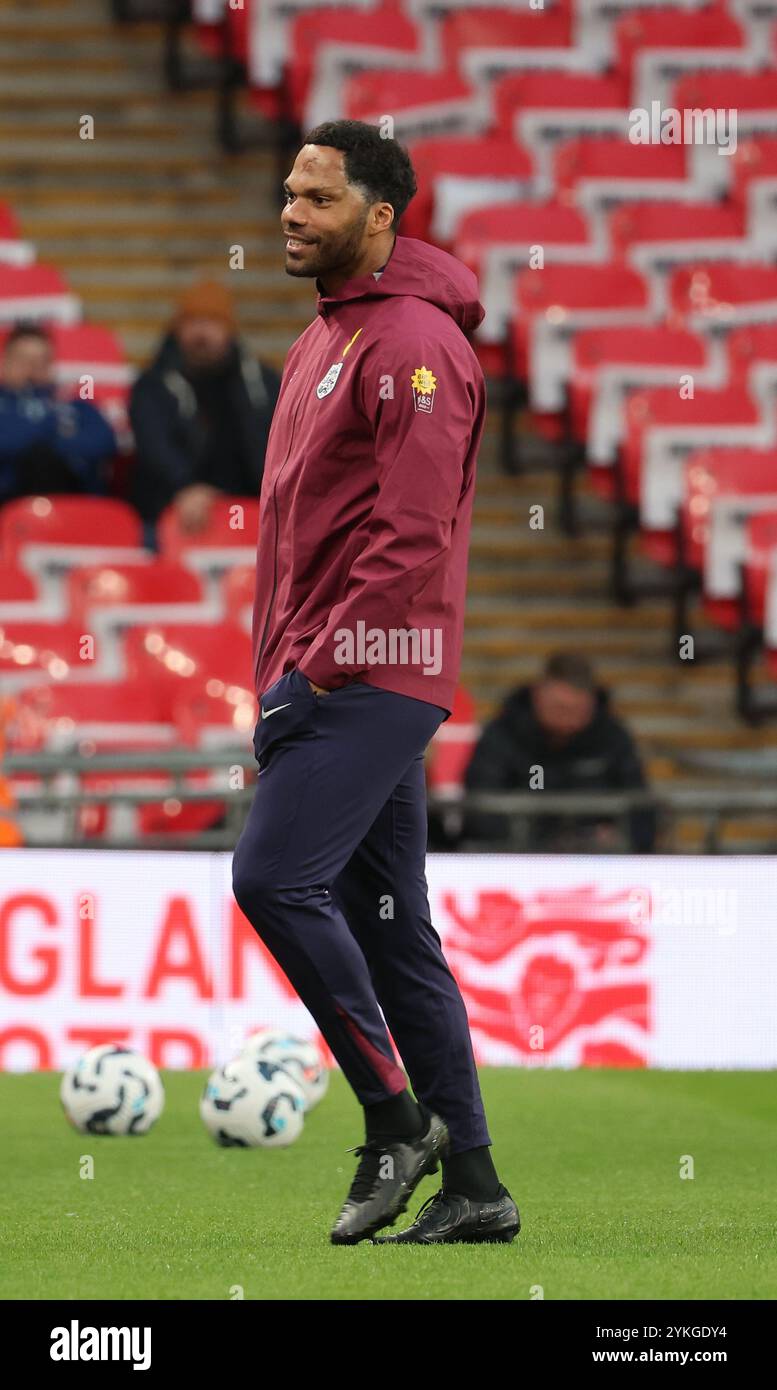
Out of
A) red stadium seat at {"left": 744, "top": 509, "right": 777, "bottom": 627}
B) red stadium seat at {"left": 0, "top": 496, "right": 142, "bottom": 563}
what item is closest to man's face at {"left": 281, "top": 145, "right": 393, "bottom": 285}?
red stadium seat at {"left": 0, "top": 496, "right": 142, "bottom": 563}

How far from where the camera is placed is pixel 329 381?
4.60 metres

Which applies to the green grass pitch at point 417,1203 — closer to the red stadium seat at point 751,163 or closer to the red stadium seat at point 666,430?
the red stadium seat at point 666,430

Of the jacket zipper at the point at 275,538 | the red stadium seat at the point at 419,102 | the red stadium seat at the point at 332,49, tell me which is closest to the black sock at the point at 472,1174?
the jacket zipper at the point at 275,538

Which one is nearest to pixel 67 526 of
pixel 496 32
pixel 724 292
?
pixel 724 292

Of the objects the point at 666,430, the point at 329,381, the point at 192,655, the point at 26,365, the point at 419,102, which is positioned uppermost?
the point at 419,102

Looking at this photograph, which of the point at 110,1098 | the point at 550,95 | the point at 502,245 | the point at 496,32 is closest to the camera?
the point at 110,1098

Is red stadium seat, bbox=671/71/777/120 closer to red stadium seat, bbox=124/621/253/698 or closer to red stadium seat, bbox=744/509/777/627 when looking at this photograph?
red stadium seat, bbox=744/509/777/627

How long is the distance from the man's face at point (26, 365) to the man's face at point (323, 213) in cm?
740

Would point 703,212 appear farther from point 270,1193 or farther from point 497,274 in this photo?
point 270,1193

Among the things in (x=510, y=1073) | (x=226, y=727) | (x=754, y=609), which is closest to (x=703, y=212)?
(x=754, y=609)

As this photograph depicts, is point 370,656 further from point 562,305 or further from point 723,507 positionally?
point 562,305

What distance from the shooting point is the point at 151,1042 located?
29.0ft

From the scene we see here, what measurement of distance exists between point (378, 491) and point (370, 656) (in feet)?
1.02
